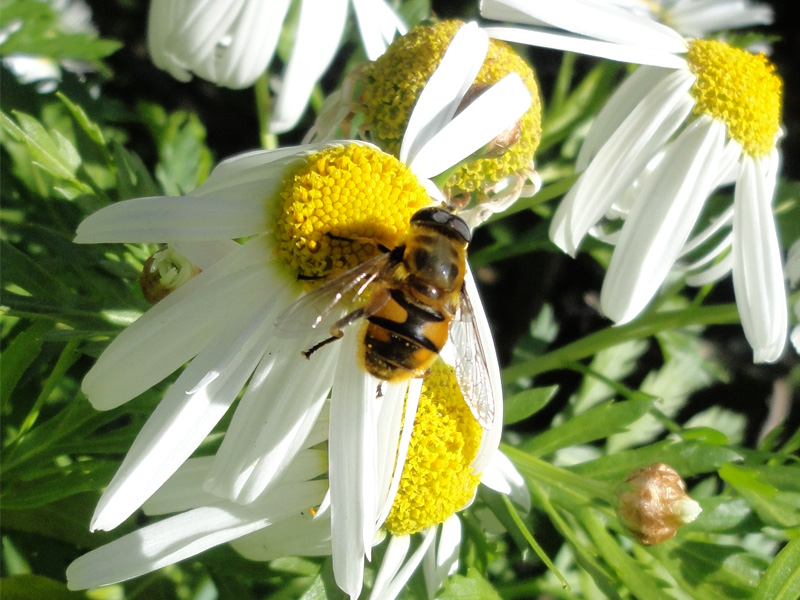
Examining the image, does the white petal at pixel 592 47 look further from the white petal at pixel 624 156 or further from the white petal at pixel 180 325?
the white petal at pixel 180 325

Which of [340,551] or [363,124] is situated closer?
[340,551]

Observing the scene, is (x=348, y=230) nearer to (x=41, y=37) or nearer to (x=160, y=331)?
(x=160, y=331)

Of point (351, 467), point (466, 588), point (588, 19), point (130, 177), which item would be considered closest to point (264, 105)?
point (130, 177)

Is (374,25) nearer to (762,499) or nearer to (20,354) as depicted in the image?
(20,354)

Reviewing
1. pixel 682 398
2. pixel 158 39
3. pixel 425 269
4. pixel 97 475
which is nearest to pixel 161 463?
pixel 97 475

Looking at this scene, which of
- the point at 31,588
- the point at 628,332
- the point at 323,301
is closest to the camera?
the point at 323,301
